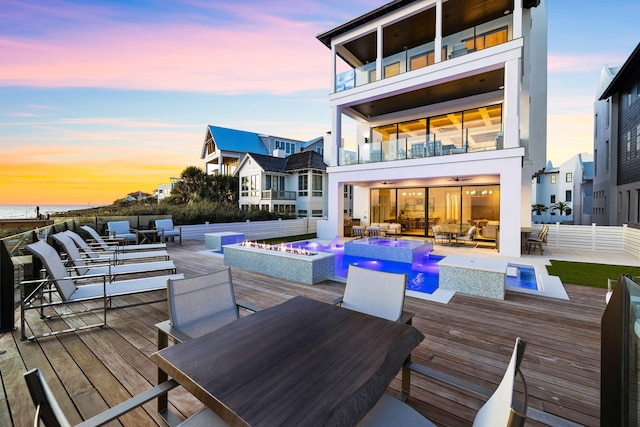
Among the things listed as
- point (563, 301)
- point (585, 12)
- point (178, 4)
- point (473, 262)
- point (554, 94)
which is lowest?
point (563, 301)

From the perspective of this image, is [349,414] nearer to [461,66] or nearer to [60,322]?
[60,322]

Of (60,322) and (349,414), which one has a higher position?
(349,414)

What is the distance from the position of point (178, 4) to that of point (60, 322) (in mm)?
10004

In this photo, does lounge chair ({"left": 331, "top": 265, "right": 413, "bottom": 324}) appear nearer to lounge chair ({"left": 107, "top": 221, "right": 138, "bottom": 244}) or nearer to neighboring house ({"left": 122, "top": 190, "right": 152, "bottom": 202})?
lounge chair ({"left": 107, "top": 221, "right": 138, "bottom": 244})

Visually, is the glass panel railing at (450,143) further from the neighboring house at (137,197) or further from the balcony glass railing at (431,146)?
the neighboring house at (137,197)

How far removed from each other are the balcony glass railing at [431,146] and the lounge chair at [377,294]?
370 inches

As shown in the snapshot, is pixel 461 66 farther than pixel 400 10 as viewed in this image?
No

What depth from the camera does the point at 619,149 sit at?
53.5 ft

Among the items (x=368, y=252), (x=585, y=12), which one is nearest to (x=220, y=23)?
(x=368, y=252)

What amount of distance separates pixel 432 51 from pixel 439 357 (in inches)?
553

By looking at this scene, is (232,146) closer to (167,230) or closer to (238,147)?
(238,147)

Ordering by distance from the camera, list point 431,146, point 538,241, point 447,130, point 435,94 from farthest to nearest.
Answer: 1. point 447,130
2. point 435,94
3. point 431,146
4. point 538,241

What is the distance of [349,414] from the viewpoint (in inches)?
47.3

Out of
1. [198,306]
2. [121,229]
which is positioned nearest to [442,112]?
[198,306]
